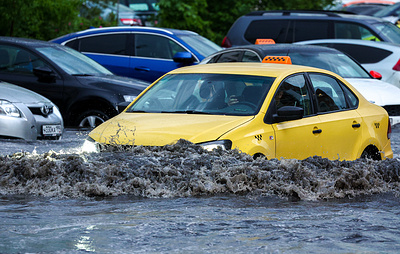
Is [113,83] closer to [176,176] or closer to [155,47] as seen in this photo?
[155,47]

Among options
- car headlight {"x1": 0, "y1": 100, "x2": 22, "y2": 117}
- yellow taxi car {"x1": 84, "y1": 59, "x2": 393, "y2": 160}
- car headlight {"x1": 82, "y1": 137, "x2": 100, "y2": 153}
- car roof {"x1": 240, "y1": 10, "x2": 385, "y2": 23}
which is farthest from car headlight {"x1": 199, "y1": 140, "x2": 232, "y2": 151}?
car roof {"x1": 240, "y1": 10, "x2": 385, "y2": 23}

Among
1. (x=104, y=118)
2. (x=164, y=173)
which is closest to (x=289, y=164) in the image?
(x=164, y=173)

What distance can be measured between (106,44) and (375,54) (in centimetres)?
547

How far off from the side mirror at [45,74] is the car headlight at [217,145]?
5.89m

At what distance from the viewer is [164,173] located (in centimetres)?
704

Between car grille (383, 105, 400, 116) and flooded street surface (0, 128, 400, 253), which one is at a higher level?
car grille (383, 105, 400, 116)

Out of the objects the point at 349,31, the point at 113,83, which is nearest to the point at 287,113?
the point at 113,83

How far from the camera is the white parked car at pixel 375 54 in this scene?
16344mm

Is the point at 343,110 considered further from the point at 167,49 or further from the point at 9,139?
the point at 167,49

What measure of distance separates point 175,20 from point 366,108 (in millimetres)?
13867

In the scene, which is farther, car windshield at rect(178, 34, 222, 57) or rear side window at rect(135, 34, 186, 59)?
car windshield at rect(178, 34, 222, 57)

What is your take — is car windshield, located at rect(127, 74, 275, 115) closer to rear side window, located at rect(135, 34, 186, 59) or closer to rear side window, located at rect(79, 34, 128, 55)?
rear side window, located at rect(135, 34, 186, 59)

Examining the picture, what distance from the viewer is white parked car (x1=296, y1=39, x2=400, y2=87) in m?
16.3

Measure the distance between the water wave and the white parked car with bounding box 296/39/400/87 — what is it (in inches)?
368
